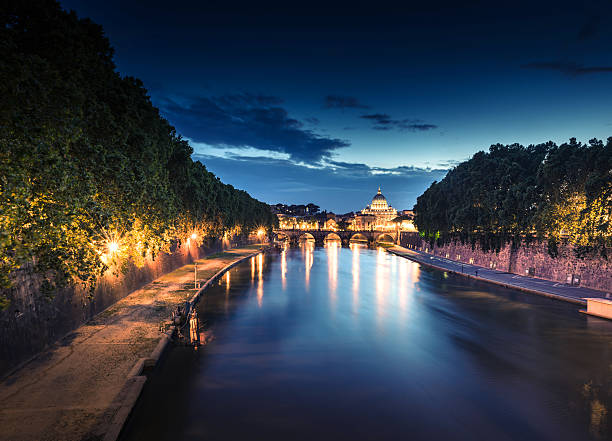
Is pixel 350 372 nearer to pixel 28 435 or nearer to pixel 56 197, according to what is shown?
pixel 28 435

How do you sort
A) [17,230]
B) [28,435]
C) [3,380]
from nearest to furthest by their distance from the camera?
[28,435] → [17,230] → [3,380]

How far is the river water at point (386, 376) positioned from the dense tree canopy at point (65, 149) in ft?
21.2

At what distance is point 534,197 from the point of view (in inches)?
1367

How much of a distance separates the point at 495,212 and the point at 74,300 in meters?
41.9

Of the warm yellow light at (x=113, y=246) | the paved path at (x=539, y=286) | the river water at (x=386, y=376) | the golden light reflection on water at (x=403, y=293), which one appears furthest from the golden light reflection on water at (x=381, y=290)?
the warm yellow light at (x=113, y=246)

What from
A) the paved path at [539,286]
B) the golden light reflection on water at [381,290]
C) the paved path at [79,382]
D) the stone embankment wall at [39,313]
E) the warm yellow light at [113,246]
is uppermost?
the warm yellow light at [113,246]

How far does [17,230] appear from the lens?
1023 cm

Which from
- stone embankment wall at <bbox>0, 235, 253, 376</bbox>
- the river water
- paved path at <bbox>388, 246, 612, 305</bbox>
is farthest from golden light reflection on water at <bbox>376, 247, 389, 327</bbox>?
stone embankment wall at <bbox>0, 235, 253, 376</bbox>

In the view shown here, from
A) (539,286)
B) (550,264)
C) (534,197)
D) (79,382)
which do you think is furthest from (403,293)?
(79,382)

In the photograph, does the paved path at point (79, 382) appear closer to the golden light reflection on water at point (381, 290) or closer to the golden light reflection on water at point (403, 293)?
the golden light reflection on water at point (381, 290)

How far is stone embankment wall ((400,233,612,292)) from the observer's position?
98.2 feet

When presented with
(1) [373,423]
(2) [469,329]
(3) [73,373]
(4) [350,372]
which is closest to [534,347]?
(2) [469,329]

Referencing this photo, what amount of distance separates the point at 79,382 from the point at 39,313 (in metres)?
4.57

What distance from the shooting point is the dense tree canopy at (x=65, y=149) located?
31.9ft
